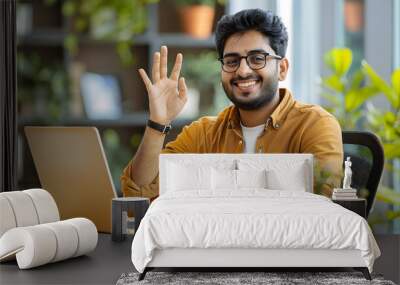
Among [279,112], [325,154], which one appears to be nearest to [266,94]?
[279,112]

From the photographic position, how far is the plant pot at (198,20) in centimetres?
626

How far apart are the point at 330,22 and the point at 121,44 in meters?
1.71

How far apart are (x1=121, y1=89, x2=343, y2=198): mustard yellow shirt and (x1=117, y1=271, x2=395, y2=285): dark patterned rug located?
120 centimetres

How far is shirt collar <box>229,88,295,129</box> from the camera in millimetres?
5438

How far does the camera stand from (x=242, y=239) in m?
4.00

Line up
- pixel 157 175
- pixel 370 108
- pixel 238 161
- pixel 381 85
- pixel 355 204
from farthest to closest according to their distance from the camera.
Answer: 1. pixel 370 108
2. pixel 381 85
3. pixel 157 175
4. pixel 238 161
5. pixel 355 204

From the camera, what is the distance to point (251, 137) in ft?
18.0

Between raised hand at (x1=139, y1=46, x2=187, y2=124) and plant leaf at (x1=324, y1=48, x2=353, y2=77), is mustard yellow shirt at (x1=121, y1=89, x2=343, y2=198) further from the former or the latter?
plant leaf at (x1=324, y1=48, x2=353, y2=77)

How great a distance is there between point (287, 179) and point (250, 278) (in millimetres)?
1105

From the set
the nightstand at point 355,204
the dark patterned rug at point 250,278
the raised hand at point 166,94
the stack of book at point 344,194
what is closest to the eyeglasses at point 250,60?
the raised hand at point 166,94

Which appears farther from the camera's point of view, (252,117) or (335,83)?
(335,83)

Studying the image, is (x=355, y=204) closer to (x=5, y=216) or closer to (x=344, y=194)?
(x=344, y=194)

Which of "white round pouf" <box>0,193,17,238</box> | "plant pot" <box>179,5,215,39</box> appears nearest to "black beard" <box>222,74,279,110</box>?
"plant pot" <box>179,5,215,39</box>

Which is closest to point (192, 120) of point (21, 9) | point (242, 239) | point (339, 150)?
point (339, 150)
